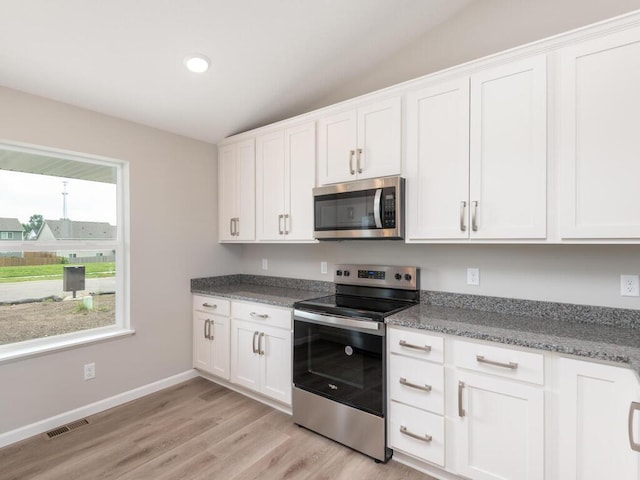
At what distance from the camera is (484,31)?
238cm

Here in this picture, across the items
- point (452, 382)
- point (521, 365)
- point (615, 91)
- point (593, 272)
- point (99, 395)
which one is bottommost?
point (99, 395)

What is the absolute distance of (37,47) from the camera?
6.73 feet

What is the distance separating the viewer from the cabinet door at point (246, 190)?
10.6 ft

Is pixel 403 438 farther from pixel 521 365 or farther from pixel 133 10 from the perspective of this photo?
pixel 133 10

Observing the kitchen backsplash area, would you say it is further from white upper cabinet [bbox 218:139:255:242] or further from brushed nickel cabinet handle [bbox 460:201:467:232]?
white upper cabinet [bbox 218:139:255:242]

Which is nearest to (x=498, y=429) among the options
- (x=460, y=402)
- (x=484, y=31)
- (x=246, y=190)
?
(x=460, y=402)

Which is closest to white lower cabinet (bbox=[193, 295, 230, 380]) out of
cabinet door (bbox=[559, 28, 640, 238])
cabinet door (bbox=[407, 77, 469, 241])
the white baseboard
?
the white baseboard

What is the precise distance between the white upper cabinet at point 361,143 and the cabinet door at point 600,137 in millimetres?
922

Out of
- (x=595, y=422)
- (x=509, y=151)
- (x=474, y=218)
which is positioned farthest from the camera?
(x=474, y=218)

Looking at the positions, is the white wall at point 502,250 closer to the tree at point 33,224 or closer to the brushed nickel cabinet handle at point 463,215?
the brushed nickel cabinet handle at point 463,215

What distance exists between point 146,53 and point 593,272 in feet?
9.86

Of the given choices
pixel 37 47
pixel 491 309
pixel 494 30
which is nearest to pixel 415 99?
pixel 494 30

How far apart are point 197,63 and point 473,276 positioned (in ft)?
7.79

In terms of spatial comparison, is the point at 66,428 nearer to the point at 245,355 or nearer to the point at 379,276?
the point at 245,355
